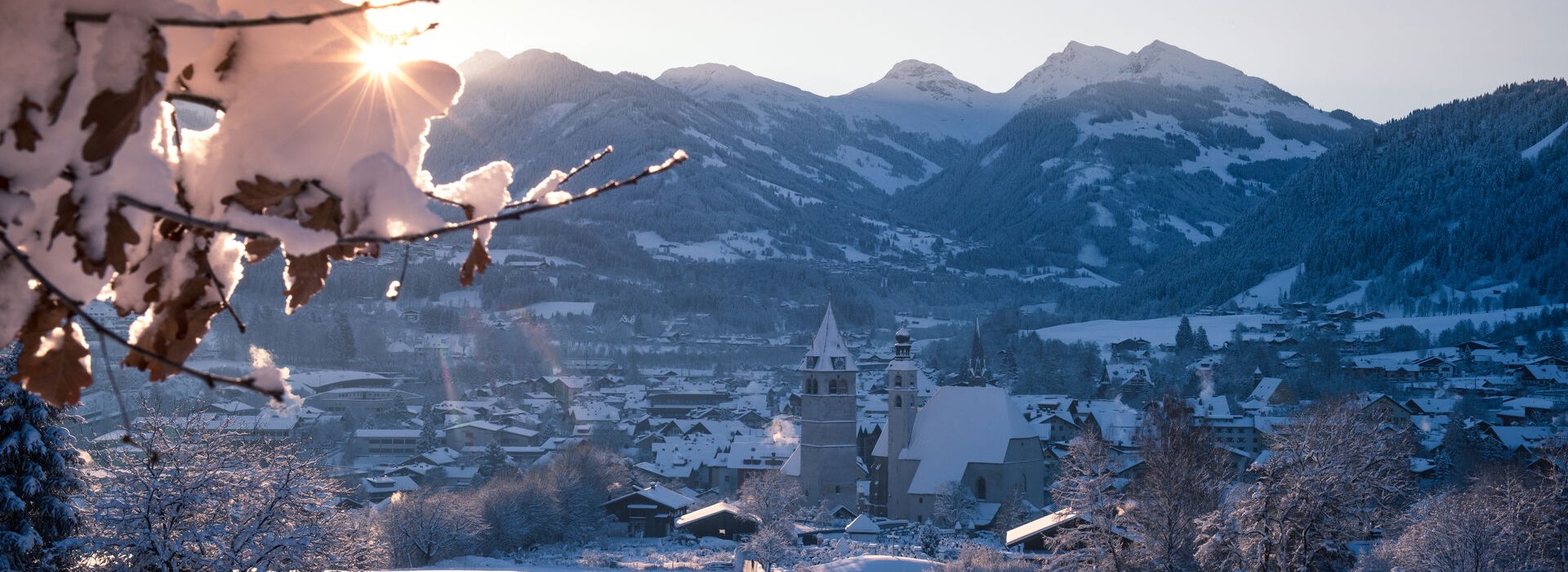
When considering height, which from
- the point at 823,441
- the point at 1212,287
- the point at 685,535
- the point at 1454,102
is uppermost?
the point at 1454,102

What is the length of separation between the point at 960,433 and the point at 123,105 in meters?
46.2

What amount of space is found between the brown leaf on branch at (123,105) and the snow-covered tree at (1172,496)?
2203cm

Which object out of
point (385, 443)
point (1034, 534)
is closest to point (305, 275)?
point (1034, 534)

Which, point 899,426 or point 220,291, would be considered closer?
point 220,291

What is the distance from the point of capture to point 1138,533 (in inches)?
966

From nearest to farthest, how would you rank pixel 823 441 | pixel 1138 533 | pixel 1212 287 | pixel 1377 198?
pixel 1138 533 → pixel 823 441 → pixel 1377 198 → pixel 1212 287

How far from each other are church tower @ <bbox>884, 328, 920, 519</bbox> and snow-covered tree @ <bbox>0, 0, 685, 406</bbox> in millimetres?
44426

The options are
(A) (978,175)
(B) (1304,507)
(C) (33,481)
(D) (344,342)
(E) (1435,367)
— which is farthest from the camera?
(A) (978,175)

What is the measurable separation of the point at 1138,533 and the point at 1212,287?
9047 cm

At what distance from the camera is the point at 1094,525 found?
24.5 metres

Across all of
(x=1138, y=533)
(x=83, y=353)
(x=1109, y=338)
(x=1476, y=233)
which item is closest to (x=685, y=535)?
(x=1138, y=533)

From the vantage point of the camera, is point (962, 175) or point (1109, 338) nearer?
point (1109, 338)

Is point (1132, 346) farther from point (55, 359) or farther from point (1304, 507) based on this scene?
point (55, 359)

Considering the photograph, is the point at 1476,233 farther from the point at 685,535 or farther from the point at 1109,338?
the point at 685,535
